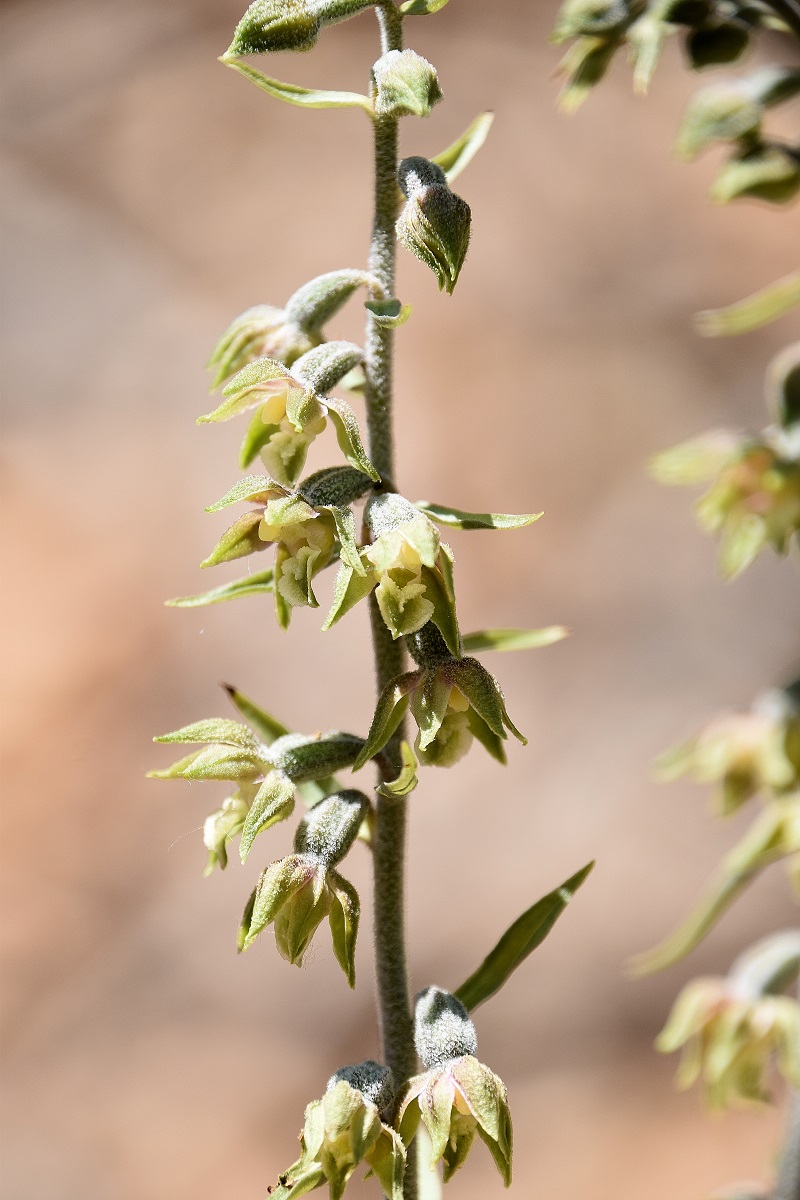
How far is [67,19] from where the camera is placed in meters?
4.49

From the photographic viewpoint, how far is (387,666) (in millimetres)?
961

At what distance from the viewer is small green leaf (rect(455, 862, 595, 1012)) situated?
1.03 metres

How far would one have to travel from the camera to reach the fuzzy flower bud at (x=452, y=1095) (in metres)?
0.90

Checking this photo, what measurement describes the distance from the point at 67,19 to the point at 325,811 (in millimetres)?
4329

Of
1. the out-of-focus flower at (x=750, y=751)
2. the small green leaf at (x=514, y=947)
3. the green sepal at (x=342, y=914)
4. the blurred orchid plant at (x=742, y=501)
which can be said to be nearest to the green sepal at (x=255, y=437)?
the green sepal at (x=342, y=914)

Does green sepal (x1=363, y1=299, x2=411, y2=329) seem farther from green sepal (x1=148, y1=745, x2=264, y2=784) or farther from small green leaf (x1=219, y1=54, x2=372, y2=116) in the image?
green sepal (x1=148, y1=745, x2=264, y2=784)

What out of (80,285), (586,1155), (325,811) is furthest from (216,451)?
(325,811)

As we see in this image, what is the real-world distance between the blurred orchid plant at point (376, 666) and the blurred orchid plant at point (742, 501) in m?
0.57

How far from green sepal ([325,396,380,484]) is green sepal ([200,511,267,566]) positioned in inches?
3.4

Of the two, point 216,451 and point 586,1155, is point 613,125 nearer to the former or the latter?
point 216,451

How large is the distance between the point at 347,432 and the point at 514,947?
463 millimetres

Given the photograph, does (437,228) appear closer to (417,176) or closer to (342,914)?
(417,176)

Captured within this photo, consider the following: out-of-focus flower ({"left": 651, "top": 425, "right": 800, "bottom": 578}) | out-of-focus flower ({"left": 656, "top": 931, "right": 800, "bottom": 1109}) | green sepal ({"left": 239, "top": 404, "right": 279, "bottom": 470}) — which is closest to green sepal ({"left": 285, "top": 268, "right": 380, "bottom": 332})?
green sepal ({"left": 239, "top": 404, "right": 279, "bottom": 470})

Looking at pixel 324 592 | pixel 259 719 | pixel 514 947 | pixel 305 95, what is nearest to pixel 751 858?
pixel 514 947
